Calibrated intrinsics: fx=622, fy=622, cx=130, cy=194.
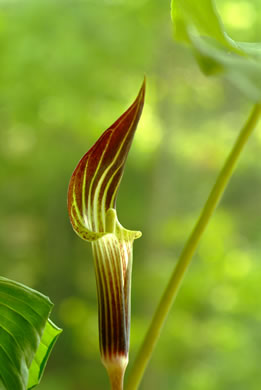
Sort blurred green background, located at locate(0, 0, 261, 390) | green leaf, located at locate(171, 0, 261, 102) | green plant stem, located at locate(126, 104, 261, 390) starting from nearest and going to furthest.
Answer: green leaf, located at locate(171, 0, 261, 102)
green plant stem, located at locate(126, 104, 261, 390)
blurred green background, located at locate(0, 0, 261, 390)

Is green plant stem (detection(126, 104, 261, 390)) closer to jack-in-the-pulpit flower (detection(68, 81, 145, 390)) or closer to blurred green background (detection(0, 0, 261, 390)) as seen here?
jack-in-the-pulpit flower (detection(68, 81, 145, 390))

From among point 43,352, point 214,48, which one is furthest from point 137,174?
point 214,48

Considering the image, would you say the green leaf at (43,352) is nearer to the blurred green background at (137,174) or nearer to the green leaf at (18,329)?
the green leaf at (18,329)

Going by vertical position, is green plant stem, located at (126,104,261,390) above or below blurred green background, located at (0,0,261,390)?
below

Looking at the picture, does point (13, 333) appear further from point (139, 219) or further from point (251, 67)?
point (139, 219)

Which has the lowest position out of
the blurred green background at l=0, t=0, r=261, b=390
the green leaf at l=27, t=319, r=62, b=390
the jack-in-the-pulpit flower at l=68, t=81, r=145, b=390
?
the green leaf at l=27, t=319, r=62, b=390

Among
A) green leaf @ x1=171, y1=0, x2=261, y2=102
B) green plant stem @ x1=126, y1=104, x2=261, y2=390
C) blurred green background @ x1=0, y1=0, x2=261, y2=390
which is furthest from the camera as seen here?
blurred green background @ x1=0, y1=0, x2=261, y2=390

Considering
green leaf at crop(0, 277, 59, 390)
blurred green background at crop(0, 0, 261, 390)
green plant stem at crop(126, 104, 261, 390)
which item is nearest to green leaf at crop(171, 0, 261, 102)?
green plant stem at crop(126, 104, 261, 390)
